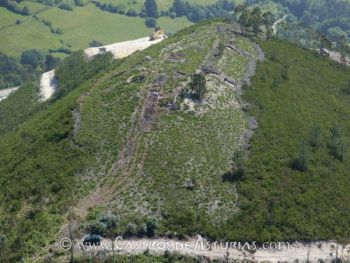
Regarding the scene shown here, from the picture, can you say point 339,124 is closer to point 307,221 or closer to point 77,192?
point 307,221

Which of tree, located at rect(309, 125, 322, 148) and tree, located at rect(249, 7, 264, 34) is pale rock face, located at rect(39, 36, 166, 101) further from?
tree, located at rect(309, 125, 322, 148)

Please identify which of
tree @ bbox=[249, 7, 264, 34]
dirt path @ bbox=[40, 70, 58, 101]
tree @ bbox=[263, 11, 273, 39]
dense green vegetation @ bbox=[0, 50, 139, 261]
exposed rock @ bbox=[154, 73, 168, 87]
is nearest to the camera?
dense green vegetation @ bbox=[0, 50, 139, 261]

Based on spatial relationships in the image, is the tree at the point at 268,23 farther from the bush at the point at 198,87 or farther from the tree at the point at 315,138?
the tree at the point at 315,138

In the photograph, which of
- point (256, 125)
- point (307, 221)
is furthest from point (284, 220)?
point (256, 125)

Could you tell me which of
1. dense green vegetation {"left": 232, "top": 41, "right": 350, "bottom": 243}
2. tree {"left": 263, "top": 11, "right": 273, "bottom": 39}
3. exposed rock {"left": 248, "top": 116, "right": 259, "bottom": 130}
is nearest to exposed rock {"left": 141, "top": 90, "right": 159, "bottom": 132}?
exposed rock {"left": 248, "top": 116, "right": 259, "bottom": 130}

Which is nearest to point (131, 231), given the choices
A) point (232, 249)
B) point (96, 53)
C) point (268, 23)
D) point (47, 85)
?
point (232, 249)

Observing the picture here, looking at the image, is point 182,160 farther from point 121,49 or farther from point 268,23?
point 121,49
